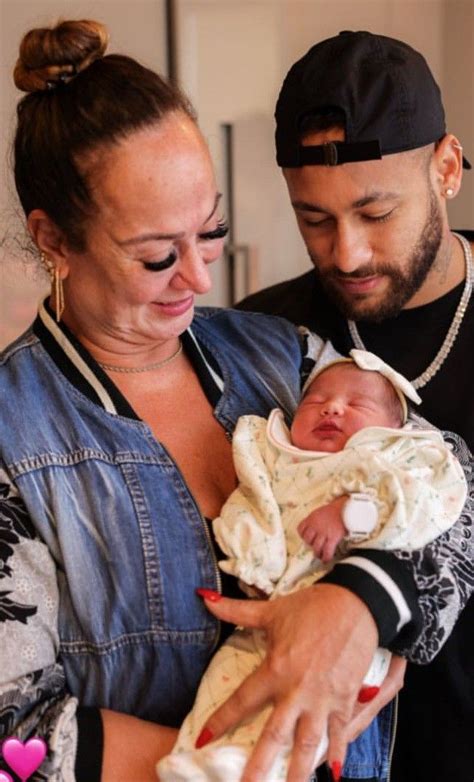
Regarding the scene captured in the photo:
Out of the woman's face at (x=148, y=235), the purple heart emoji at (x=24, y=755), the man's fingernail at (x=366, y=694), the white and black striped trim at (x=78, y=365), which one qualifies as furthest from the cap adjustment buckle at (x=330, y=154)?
Answer: the purple heart emoji at (x=24, y=755)

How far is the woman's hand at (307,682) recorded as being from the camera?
132 centimetres

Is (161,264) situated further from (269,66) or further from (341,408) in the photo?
(269,66)

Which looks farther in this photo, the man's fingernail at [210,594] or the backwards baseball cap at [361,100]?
the backwards baseball cap at [361,100]

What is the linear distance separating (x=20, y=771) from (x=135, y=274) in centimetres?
65

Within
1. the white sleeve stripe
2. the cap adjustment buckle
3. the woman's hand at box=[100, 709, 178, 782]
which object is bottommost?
the woman's hand at box=[100, 709, 178, 782]

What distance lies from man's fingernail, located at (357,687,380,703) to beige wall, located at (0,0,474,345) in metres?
1.77

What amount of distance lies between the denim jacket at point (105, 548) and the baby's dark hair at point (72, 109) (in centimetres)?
23

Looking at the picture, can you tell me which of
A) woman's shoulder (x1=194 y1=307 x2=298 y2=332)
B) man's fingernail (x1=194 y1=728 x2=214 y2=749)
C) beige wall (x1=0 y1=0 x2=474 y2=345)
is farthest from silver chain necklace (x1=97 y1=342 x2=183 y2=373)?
beige wall (x1=0 y1=0 x2=474 y2=345)

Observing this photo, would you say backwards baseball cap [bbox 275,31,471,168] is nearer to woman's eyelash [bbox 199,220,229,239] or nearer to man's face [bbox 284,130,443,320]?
man's face [bbox 284,130,443,320]

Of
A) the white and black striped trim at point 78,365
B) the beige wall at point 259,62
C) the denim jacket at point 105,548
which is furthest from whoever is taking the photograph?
the beige wall at point 259,62

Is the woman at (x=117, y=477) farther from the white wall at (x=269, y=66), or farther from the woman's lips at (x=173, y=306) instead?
the white wall at (x=269, y=66)

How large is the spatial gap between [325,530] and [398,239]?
24.8 inches

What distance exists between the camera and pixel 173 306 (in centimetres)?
154

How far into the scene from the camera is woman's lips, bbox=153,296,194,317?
1536 mm
